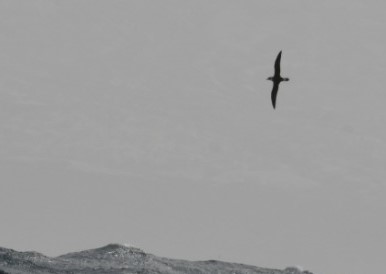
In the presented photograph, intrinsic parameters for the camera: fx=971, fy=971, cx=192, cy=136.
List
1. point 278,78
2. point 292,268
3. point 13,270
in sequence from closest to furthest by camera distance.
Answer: point 13,270, point 292,268, point 278,78

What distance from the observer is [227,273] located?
25.7m

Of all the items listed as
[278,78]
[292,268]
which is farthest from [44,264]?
[278,78]

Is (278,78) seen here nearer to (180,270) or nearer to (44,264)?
(180,270)

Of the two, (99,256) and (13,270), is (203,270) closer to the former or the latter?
(99,256)

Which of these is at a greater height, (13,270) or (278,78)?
(278,78)

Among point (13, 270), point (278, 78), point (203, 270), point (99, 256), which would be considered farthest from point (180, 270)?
point (278, 78)

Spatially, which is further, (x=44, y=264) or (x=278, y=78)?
(x=278, y=78)

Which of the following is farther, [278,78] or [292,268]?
[278,78]

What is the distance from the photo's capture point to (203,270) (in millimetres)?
25656

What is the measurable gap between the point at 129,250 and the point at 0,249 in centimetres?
352

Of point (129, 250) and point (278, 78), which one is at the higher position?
point (278, 78)

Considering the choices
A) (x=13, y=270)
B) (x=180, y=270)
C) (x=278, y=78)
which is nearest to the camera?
(x=13, y=270)

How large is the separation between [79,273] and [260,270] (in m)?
5.54

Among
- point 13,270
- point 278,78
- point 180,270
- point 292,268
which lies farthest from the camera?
point 278,78
